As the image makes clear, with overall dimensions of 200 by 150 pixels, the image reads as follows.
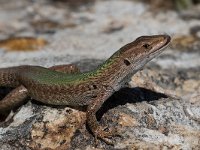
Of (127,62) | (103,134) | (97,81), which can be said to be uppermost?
(127,62)

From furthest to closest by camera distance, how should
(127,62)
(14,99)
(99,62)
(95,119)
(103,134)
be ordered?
1. (99,62)
2. (14,99)
3. (127,62)
4. (95,119)
5. (103,134)

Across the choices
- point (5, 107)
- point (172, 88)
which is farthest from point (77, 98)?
point (172, 88)

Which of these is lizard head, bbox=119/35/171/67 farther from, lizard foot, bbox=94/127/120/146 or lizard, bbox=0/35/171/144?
lizard foot, bbox=94/127/120/146

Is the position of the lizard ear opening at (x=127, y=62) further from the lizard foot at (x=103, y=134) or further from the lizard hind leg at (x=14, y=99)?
the lizard hind leg at (x=14, y=99)

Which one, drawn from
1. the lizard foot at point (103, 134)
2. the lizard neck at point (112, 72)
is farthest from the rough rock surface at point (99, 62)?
the lizard neck at point (112, 72)

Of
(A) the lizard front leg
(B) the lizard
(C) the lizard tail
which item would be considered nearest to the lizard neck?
(B) the lizard

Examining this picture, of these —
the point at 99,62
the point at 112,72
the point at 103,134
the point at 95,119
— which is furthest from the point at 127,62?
the point at 99,62

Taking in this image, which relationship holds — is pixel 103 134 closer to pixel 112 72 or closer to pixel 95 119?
pixel 95 119
